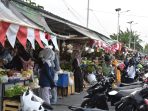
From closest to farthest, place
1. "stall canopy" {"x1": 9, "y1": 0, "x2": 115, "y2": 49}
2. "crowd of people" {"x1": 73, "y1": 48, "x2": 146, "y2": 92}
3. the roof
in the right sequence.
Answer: "stall canopy" {"x1": 9, "y1": 0, "x2": 115, "y2": 49} < the roof < "crowd of people" {"x1": 73, "y1": 48, "x2": 146, "y2": 92}

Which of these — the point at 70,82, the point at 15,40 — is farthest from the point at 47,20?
the point at 15,40

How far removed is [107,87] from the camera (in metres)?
11.7

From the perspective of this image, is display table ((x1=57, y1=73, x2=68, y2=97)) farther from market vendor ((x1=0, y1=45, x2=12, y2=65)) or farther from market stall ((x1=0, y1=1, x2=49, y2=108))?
market vendor ((x1=0, y1=45, x2=12, y2=65))

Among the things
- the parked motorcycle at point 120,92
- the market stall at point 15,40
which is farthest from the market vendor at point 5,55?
the parked motorcycle at point 120,92

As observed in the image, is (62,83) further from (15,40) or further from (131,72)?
(15,40)

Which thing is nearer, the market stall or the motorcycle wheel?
the market stall

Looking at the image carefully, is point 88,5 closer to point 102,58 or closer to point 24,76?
point 102,58

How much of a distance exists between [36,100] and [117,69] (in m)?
14.0

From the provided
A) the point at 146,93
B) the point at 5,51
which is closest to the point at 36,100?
the point at 146,93

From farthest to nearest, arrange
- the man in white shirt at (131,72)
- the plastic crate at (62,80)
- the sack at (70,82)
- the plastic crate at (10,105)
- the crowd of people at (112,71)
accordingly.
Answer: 1. the man in white shirt at (131,72)
2. the crowd of people at (112,71)
3. the sack at (70,82)
4. the plastic crate at (62,80)
5. the plastic crate at (10,105)

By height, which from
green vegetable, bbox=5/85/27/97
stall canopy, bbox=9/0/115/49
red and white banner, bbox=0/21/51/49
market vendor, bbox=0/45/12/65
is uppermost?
stall canopy, bbox=9/0/115/49

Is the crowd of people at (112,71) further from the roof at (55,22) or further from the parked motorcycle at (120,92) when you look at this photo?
the parked motorcycle at (120,92)

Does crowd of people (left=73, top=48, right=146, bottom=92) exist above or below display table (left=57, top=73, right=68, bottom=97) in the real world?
above

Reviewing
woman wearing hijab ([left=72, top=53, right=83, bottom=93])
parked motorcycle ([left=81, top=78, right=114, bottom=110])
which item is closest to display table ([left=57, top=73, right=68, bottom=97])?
woman wearing hijab ([left=72, top=53, right=83, bottom=93])
